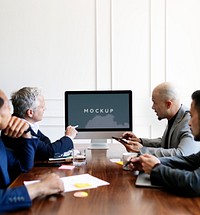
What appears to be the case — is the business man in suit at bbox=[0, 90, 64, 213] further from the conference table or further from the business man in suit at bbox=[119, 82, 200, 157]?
the business man in suit at bbox=[119, 82, 200, 157]

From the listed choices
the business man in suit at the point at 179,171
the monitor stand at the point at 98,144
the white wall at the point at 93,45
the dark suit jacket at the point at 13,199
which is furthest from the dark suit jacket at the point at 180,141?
the white wall at the point at 93,45

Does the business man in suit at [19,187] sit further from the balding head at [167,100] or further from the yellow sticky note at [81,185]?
the balding head at [167,100]

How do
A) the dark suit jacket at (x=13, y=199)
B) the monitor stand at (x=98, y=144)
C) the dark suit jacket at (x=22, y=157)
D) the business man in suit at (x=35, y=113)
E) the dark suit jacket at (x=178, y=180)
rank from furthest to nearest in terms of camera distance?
the monitor stand at (x=98, y=144)
the business man in suit at (x=35, y=113)
the dark suit jacket at (x=22, y=157)
the dark suit jacket at (x=178, y=180)
the dark suit jacket at (x=13, y=199)

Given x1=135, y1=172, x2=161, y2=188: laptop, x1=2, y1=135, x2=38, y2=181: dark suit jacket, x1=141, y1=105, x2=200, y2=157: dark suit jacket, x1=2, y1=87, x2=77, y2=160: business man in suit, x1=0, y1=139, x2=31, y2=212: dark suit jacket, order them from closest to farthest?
x1=0, y1=139, x2=31, y2=212: dark suit jacket < x1=135, y1=172, x2=161, y2=188: laptop < x1=2, y1=135, x2=38, y2=181: dark suit jacket < x1=141, y1=105, x2=200, y2=157: dark suit jacket < x1=2, y1=87, x2=77, y2=160: business man in suit

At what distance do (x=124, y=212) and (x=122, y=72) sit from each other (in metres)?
3.21

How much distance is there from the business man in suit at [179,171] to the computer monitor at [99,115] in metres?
0.79

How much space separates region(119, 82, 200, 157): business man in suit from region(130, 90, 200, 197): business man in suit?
0.80 feet

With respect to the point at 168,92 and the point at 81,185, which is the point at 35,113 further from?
the point at 168,92

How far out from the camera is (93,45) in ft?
14.2

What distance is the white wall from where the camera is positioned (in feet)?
14.1

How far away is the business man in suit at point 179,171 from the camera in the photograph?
143 cm

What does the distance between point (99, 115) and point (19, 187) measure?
4.42ft

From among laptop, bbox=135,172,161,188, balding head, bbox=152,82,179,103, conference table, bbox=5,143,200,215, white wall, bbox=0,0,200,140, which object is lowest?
conference table, bbox=5,143,200,215

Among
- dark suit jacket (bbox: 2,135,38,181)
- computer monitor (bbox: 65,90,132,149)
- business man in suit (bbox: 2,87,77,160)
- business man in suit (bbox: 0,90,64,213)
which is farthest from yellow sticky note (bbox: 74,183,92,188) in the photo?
computer monitor (bbox: 65,90,132,149)
